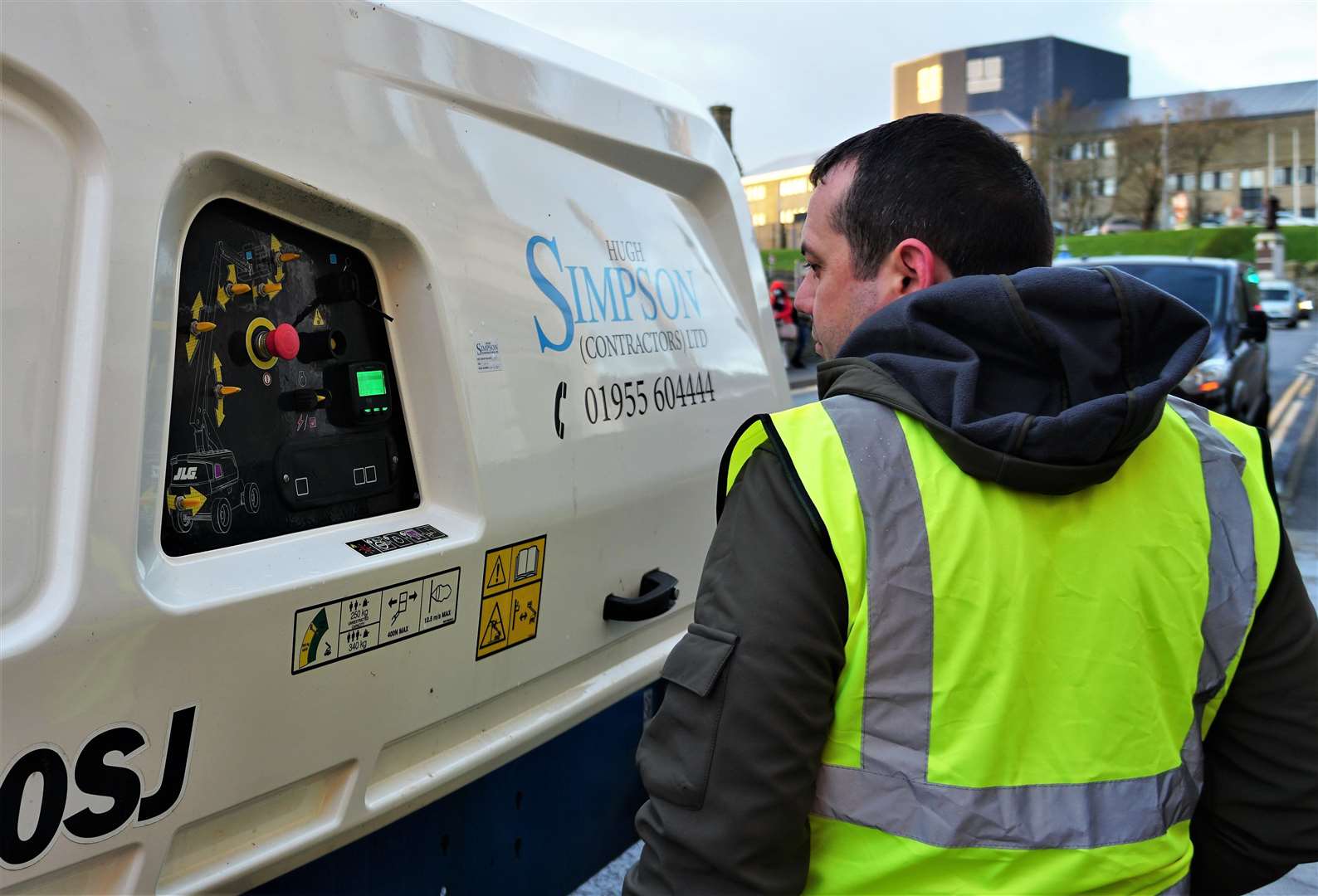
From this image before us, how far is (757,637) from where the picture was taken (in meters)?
1.13

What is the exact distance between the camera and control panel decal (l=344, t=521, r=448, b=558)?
1.62 metres

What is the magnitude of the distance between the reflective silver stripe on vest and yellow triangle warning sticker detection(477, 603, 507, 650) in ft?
2.54

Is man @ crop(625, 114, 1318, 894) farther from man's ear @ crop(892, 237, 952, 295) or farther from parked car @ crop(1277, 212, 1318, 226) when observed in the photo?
parked car @ crop(1277, 212, 1318, 226)

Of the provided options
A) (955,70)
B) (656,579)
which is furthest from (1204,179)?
(656,579)

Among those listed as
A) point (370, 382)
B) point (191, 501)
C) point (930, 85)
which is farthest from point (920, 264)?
point (930, 85)

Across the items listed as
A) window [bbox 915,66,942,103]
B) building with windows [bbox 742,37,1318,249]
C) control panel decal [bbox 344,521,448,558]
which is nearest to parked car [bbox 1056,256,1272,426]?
control panel decal [bbox 344,521,448,558]

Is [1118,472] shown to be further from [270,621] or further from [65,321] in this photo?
[65,321]

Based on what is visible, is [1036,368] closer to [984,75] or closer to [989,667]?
[989,667]

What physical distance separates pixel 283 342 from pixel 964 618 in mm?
1007

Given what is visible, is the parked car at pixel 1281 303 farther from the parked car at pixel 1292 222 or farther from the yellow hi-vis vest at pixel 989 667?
the yellow hi-vis vest at pixel 989 667

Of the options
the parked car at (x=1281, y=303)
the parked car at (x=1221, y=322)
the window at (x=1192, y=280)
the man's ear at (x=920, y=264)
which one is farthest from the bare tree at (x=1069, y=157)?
the man's ear at (x=920, y=264)

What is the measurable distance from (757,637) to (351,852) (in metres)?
0.91

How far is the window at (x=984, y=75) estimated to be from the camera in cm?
9294

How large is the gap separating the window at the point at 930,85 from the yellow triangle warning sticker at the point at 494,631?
99936mm
